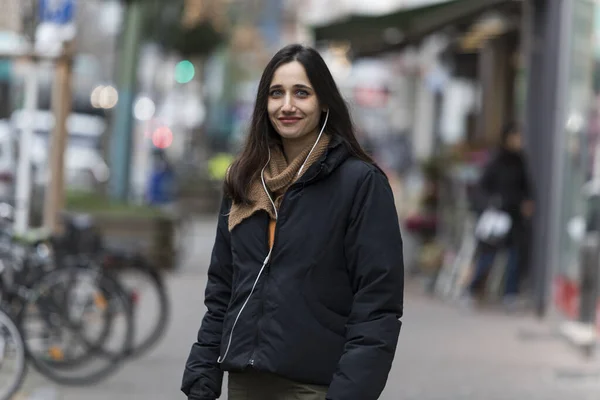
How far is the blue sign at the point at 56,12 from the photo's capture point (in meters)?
12.1

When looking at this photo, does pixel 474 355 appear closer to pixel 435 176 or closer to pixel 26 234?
pixel 26 234

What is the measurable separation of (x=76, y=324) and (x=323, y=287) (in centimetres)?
559

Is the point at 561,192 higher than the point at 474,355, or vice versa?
the point at 561,192

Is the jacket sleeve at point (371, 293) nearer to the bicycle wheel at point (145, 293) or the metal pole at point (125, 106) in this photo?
the bicycle wheel at point (145, 293)

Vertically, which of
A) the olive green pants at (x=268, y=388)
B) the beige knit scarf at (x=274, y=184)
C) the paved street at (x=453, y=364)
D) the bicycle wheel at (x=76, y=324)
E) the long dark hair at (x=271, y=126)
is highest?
the long dark hair at (x=271, y=126)

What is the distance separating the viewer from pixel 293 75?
3.98 meters

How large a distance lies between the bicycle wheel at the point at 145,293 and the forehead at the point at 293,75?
21.2 ft

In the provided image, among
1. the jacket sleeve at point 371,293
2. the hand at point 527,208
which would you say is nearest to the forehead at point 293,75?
the jacket sleeve at point 371,293

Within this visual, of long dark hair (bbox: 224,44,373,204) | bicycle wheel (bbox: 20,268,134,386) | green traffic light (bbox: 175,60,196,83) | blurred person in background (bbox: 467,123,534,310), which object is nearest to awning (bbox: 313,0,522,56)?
blurred person in background (bbox: 467,123,534,310)

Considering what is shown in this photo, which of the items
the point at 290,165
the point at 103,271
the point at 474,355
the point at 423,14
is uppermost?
the point at 423,14

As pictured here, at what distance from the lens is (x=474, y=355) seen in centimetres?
1142

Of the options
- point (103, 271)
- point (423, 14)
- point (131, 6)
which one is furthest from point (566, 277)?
point (131, 6)

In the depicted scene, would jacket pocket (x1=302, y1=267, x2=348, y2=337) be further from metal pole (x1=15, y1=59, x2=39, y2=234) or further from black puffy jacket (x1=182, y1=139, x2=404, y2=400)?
metal pole (x1=15, y1=59, x2=39, y2=234)

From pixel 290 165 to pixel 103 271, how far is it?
5.70 metres
